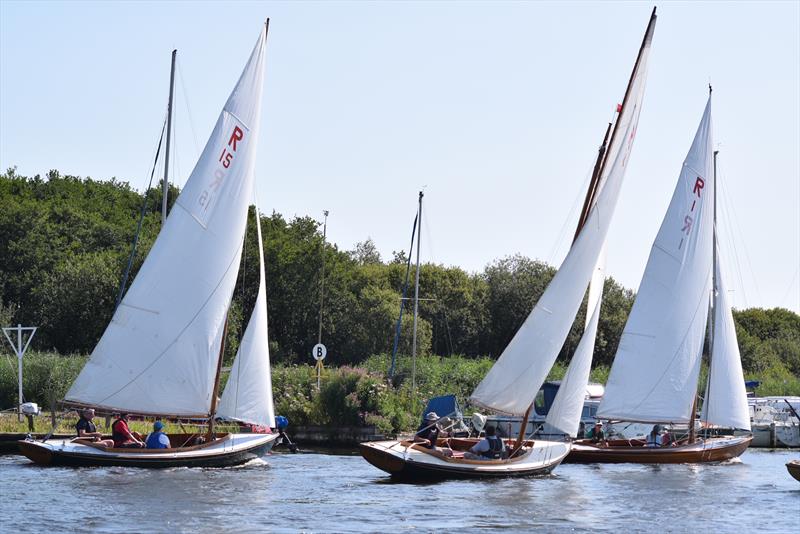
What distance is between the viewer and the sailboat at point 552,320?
37.5 meters

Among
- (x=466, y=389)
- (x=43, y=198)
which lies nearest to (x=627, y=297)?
(x=466, y=389)

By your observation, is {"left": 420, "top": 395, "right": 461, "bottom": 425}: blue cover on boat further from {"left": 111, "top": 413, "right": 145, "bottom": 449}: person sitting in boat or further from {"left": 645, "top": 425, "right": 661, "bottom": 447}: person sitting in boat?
{"left": 111, "top": 413, "right": 145, "bottom": 449}: person sitting in boat

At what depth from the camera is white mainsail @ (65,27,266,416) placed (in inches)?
1464

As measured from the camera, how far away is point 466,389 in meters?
64.3

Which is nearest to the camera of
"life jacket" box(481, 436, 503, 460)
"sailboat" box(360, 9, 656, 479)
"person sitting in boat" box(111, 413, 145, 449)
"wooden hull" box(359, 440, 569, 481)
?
"wooden hull" box(359, 440, 569, 481)

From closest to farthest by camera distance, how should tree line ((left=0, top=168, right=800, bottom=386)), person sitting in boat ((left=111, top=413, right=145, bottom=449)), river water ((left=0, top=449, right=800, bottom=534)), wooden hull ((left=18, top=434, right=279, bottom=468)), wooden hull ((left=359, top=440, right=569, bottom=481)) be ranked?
river water ((left=0, top=449, right=800, bottom=534)) < wooden hull ((left=359, top=440, right=569, bottom=481)) < wooden hull ((left=18, top=434, right=279, bottom=468)) < person sitting in boat ((left=111, top=413, right=145, bottom=449)) < tree line ((left=0, top=168, right=800, bottom=386))

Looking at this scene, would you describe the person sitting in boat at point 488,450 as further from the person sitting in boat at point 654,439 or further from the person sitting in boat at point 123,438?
the person sitting in boat at point 654,439

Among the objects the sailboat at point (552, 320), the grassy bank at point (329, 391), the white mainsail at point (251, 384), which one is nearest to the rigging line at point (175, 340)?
the white mainsail at point (251, 384)

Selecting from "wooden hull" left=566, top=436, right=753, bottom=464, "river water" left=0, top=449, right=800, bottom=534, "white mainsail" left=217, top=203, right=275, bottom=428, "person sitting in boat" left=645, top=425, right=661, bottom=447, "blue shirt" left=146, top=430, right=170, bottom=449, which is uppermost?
"white mainsail" left=217, top=203, right=275, bottom=428

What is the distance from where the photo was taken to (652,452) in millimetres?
44625

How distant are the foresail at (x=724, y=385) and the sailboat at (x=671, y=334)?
1471 millimetres

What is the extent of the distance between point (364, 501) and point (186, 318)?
887cm

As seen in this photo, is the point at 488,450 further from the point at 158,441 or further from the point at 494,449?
the point at 158,441

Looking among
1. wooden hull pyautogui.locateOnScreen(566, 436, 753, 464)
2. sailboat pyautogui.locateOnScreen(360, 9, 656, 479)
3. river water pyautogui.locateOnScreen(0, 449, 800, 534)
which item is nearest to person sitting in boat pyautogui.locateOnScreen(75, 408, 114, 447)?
river water pyautogui.locateOnScreen(0, 449, 800, 534)
